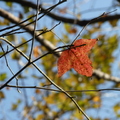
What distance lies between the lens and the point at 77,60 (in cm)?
91

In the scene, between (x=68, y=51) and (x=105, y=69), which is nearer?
(x=68, y=51)

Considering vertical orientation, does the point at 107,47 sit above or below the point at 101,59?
above

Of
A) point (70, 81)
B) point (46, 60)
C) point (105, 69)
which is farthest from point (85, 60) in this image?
point (46, 60)

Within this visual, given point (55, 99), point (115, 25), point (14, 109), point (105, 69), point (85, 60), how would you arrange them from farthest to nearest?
point (14, 109), point (105, 69), point (55, 99), point (115, 25), point (85, 60)

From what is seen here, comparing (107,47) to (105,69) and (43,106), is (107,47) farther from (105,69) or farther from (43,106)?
(43,106)

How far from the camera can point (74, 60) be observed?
92cm

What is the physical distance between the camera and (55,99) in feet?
8.72

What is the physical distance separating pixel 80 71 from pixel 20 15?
1492mm

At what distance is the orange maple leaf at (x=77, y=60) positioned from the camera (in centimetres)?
87

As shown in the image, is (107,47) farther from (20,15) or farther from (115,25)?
(20,15)

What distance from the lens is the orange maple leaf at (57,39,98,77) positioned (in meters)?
0.87

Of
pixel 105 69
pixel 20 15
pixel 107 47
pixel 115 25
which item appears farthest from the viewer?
pixel 107 47

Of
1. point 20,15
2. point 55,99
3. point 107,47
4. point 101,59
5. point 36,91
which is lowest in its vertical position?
point 55,99

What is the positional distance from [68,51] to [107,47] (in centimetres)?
230
